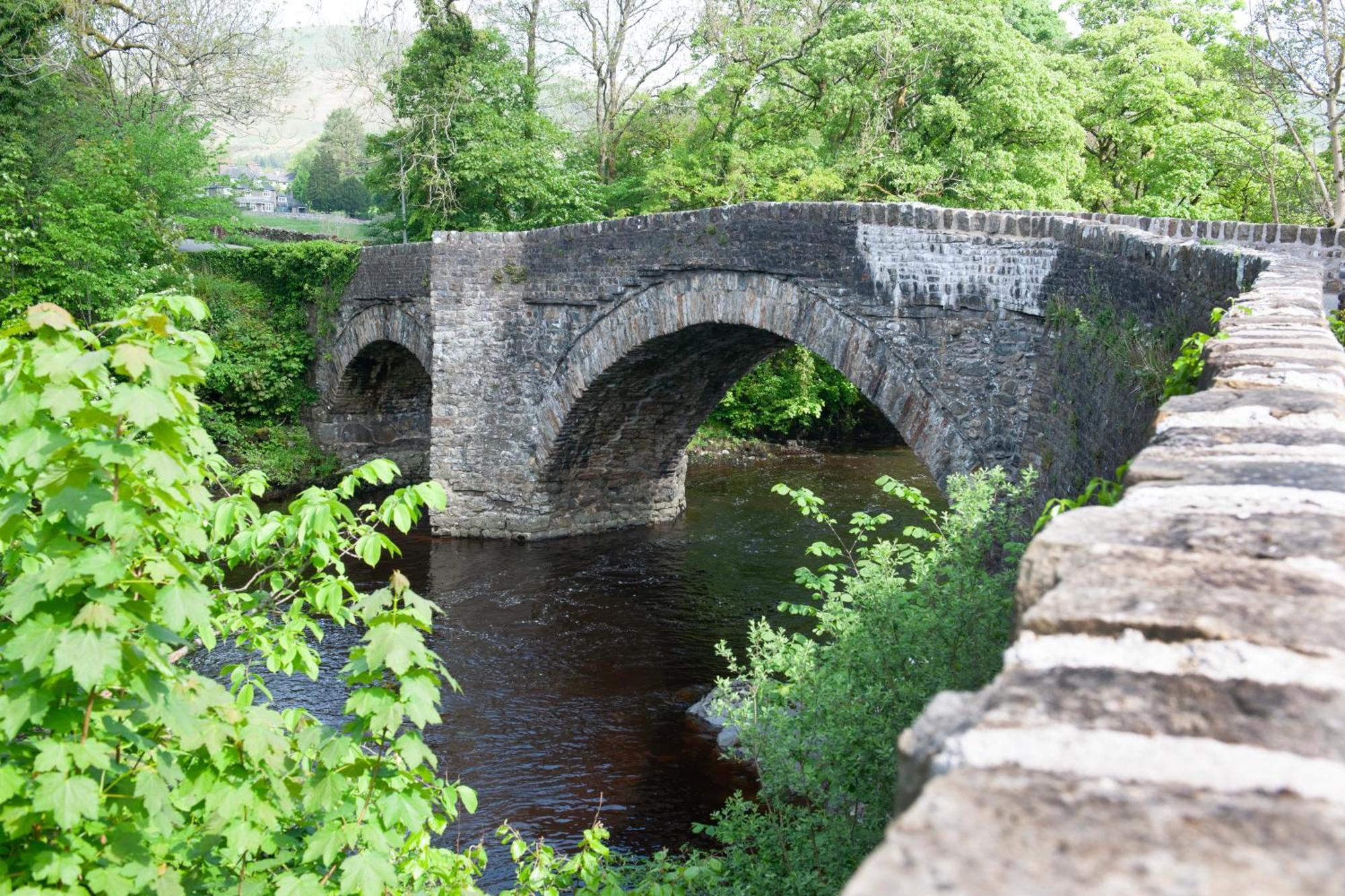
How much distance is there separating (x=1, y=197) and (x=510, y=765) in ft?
47.5

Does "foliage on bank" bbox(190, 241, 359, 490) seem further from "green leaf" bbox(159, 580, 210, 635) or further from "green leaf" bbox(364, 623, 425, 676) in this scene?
"green leaf" bbox(159, 580, 210, 635)

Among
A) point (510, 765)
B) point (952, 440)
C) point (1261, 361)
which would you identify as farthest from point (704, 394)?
point (1261, 361)

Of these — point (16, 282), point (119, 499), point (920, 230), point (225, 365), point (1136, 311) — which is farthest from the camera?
point (225, 365)

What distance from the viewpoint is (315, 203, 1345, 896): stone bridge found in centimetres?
120

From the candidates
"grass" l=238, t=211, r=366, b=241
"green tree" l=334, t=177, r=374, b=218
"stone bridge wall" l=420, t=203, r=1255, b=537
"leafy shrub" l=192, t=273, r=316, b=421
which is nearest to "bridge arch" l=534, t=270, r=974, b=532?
"stone bridge wall" l=420, t=203, r=1255, b=537

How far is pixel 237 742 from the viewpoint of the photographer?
3.41 m

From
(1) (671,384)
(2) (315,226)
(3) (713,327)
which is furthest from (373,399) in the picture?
(2) (315,226)

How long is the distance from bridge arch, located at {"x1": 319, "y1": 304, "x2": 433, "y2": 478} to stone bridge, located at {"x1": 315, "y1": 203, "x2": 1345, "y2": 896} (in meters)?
0.11

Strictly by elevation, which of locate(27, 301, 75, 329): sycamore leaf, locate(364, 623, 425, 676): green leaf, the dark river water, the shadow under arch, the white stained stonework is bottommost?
the dark river water

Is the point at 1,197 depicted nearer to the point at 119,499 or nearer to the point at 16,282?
the point at 16,282

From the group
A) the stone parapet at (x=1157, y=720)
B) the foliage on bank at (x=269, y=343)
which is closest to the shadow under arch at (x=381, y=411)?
the foliage on bank at (x=269, y=343)

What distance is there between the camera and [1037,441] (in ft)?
29.9

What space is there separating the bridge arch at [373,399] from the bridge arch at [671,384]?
4.75 m

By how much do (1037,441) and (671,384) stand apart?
7317 mm
